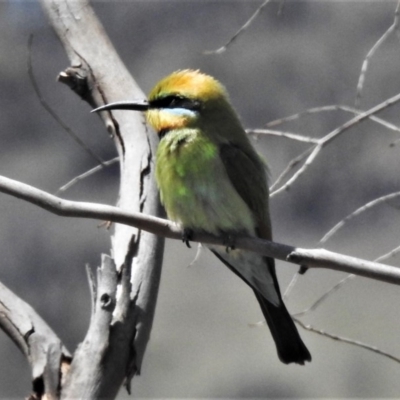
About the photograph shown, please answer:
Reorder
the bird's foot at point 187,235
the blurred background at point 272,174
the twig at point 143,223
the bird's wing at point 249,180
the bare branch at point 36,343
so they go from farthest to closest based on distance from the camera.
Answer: the blurred background at point 272,174 < the bird's wing at point 249,180 < the bird's foot at point 187,235 < the bare branch at point 36,343 < the twig at point 143,223

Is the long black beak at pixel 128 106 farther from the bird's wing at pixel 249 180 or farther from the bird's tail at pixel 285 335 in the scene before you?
the bird's tail at pixel 285 335

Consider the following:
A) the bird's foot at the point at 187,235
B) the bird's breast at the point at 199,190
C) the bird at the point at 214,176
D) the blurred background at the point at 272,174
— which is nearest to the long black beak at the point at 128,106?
the bird at the point at 214,176

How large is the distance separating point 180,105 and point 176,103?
0.01 m

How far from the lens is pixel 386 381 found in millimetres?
4250

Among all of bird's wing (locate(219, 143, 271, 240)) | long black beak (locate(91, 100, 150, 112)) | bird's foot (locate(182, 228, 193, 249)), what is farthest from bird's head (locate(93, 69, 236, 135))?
bird's foot (locate(182, 228, 193, 249))

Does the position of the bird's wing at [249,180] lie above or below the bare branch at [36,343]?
above

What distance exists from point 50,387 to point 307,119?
130 inches

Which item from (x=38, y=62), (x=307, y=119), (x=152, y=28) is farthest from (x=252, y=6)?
(x=38, y=62)

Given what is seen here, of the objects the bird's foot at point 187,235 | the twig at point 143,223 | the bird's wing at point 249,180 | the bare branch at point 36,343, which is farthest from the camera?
the bird's wing at point 249,180

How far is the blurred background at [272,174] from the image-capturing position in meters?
4.40

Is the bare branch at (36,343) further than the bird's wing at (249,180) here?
No

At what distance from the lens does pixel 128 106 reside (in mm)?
2178

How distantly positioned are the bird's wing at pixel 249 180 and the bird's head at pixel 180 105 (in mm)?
104

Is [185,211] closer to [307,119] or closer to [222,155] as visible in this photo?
[222,155]
